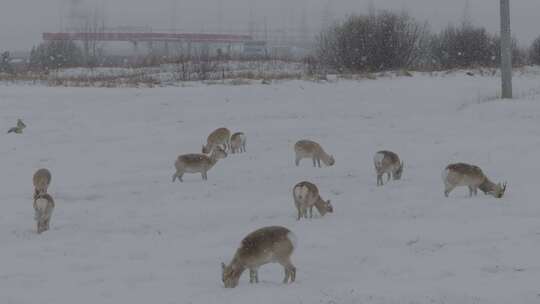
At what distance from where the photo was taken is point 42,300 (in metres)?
9.67

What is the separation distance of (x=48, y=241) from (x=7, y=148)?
12.9m

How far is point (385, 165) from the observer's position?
56.1 ft

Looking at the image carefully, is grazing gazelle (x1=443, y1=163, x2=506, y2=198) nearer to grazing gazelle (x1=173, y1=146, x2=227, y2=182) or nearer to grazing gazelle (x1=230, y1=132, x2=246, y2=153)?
grazing gazelle (x1=173, y1=146, x2=227, y2=182)

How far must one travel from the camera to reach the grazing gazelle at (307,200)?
13.8 meters

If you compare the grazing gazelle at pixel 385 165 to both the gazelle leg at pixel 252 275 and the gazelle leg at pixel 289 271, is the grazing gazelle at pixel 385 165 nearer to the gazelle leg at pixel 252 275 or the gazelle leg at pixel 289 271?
the gazelle leg at pixel 289 271

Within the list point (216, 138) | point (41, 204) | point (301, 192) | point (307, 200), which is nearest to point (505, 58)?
point (216, 138)

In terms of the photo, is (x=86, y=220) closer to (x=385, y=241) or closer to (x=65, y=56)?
(x=385, y=241)

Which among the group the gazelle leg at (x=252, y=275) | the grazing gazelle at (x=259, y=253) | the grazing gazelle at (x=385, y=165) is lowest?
the gazelle leg at (x=252, y=275)

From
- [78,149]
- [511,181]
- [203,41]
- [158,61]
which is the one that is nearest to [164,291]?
[511,181]

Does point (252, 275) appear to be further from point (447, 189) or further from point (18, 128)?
point (18, 128)

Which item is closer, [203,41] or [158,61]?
[158,61]

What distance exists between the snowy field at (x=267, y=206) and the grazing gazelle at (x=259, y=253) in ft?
0.92

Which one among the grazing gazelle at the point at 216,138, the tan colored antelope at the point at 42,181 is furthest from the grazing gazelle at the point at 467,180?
the tan colored antelope at the point at 42,181

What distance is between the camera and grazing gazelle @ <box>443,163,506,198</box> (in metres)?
15.2
